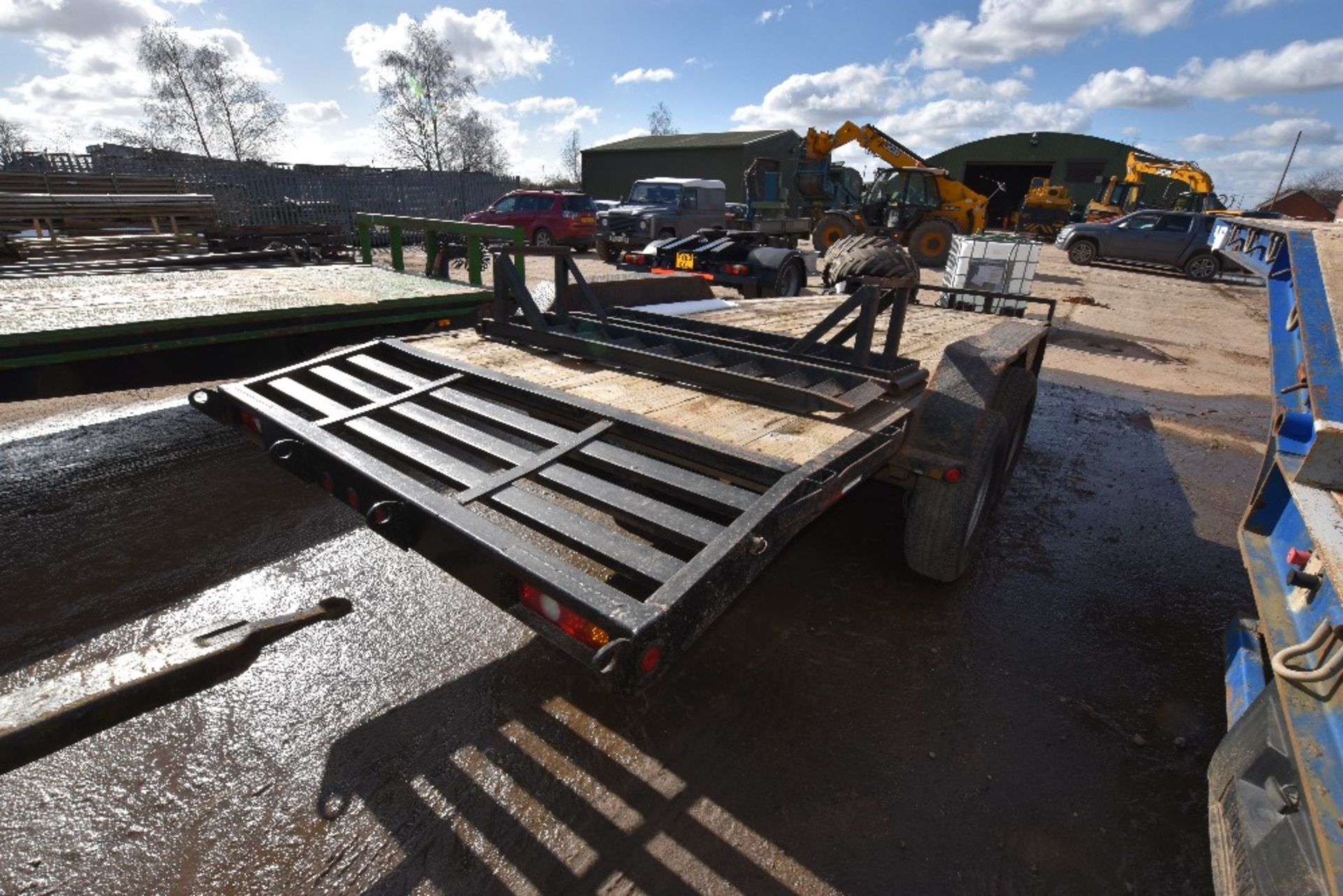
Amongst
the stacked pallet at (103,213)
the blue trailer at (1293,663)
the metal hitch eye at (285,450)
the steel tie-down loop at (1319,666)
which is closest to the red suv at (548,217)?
the stacked pallet at (103,213)

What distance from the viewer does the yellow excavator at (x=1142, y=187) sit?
24953 mm

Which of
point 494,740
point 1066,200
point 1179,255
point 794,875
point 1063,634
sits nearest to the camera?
point 794,875

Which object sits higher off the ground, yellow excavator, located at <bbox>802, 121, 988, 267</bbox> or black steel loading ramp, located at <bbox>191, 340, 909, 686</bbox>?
yellow excavator, located at <bbox>802, 121, 988, 267</bbox>

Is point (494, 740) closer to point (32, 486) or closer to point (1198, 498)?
point (32, 486)

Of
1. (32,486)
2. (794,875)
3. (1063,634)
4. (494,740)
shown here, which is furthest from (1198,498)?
(32,486)

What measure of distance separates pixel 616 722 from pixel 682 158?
127 ft

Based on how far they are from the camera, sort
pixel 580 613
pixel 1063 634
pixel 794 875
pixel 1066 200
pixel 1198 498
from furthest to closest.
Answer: pixel 1066 200, pixel 1198 498, pixel 1063 634, pixel 794 875, pixel 580 613

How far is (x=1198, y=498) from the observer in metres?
4.74

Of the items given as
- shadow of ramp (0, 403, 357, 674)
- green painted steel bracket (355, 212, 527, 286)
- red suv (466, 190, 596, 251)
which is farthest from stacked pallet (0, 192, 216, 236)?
red suv (466, 190, 596, 251)

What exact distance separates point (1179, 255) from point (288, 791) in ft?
72.3

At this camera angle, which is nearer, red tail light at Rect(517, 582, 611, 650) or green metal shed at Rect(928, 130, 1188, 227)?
red tail light at Rect(517, 582, 611, 650)

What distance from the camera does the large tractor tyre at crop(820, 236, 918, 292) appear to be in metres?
5.95

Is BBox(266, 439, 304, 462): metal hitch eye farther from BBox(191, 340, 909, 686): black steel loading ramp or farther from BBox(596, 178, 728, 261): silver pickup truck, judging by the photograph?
BBox(596, 178, 728, 261): silver pickup truck

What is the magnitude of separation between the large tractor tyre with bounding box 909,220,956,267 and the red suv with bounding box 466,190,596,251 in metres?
8.80
